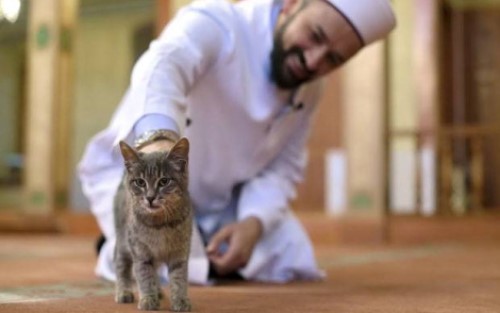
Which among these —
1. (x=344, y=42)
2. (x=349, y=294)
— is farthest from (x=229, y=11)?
(x=349, y=294)

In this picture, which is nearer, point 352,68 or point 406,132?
point 352,68

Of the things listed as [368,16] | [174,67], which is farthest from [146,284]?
[368,16]

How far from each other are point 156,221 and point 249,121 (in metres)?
1.20

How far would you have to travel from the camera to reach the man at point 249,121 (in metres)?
2.77

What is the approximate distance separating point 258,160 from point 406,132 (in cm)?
464

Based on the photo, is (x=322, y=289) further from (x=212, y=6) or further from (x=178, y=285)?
(x=212, y=6)

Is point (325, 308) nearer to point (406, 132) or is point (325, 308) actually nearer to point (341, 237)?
point (341, 237)

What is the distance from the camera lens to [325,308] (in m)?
2.14

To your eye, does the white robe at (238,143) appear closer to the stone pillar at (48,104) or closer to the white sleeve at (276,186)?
the white sleeve at (276,186)

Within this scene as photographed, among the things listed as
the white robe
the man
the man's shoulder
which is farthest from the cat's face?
the man's shoulder

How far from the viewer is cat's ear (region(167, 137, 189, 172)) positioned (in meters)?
1.77

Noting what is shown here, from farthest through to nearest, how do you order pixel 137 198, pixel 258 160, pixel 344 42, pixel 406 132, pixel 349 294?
pixel 406 132 → pixel 258 160 → pixel 344 42 → pixel 349 294 → pixel 137 198

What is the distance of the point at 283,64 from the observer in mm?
2840

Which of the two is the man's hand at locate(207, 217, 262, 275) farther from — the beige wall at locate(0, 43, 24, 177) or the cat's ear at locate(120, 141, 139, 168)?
the beige wall at locate(0, 43, 24, 177)
